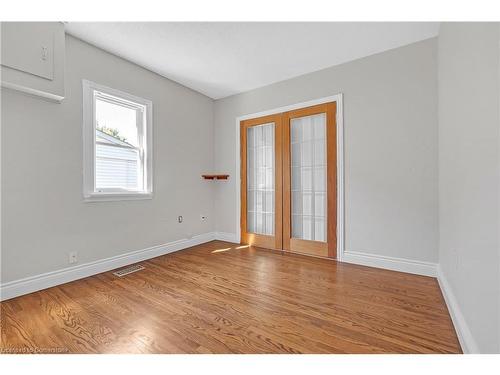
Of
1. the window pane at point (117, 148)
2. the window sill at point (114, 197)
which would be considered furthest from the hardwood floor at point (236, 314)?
the window pane at point (117, 148)

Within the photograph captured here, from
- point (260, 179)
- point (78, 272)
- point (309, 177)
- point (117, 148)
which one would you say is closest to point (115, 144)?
point (117, 148)

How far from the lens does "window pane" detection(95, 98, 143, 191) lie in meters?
2.75

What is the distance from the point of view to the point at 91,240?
2.60m

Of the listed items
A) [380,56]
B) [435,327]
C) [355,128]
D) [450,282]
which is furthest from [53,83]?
[450,282]

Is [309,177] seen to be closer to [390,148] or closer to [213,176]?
[390,148]

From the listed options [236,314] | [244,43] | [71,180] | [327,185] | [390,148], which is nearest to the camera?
[236,314]

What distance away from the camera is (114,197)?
281cm

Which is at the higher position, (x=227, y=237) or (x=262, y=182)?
(x=262, y=182)

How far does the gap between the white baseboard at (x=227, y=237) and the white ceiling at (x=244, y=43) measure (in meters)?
2.64

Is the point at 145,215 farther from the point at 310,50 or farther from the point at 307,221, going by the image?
the point at 310,50

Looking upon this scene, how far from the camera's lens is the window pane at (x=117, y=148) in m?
2.75

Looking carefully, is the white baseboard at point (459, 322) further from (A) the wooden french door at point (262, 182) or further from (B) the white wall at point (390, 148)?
(A) the wooden french door at point (262, 182)

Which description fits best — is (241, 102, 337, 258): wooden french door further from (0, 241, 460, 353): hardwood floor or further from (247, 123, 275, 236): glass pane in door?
(0, 241, 460, 353): hardwood floor

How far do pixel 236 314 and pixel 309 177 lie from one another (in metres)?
2.17
